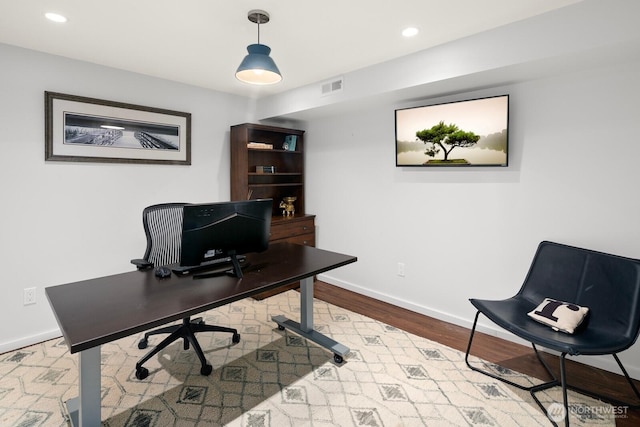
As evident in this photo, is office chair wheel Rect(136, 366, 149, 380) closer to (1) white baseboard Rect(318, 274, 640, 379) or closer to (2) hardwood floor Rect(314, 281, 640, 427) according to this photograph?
(2) hardwood floor Rect(314, 281, 640, 427)

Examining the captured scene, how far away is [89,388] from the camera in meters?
1.54

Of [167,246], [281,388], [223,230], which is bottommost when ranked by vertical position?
[281,388]

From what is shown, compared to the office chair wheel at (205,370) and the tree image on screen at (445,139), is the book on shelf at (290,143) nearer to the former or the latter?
the tree image on screen at (445,139)

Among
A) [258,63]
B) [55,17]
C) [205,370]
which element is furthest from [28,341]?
[258,63]

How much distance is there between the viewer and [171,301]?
64.9 inches

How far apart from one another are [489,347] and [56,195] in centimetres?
382

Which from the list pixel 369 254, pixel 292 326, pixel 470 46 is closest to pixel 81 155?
pixel 292 326

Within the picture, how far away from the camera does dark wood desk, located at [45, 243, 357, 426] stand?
1.38 meters

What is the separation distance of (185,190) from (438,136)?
8.77 ft

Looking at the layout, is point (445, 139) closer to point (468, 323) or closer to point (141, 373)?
point (468, 323)

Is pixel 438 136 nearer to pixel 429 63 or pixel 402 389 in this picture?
pixel 429 63

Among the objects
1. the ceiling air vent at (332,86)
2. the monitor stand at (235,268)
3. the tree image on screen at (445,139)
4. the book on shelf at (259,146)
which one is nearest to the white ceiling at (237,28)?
the ceiling air vent at (332,86)

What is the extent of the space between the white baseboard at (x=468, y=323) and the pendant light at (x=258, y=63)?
2.55 meters

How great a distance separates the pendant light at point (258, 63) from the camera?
2.09 metres
